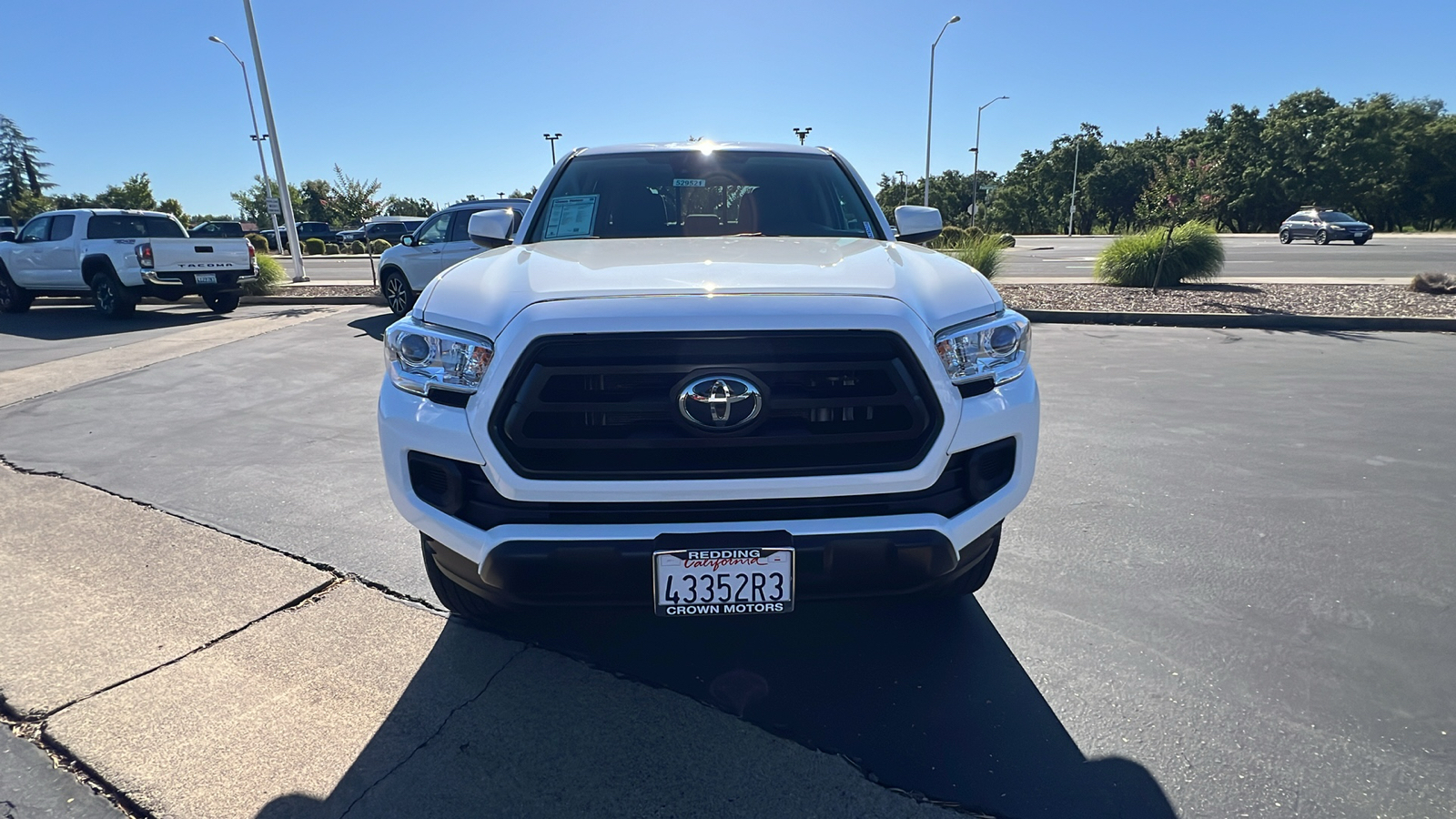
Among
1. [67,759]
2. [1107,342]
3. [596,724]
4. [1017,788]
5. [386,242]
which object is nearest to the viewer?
[1017,788]

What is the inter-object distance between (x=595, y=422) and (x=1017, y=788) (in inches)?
58.4

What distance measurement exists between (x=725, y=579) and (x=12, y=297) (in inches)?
666

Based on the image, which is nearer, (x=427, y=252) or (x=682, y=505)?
(x=682, y=505)

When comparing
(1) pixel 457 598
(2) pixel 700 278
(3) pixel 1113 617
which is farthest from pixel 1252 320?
(1) pixel 457 598

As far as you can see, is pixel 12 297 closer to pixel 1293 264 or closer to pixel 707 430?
pixel 707 430

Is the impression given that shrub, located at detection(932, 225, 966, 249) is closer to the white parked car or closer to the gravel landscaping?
the gravel landscaping

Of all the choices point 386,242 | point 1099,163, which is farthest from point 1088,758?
point 1099,163

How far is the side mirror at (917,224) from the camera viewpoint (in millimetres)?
3693

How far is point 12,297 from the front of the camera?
13367 mm

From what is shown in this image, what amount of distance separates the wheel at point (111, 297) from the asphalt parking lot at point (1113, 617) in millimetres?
7078

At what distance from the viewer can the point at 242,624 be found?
2.89 m

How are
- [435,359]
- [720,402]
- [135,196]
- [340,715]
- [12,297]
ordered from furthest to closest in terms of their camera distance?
[135,196] → [12,297] → [340,715] → [435,359] → [720,402]

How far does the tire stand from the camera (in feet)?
38.1

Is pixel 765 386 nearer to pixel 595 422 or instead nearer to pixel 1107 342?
pixel 595 422
